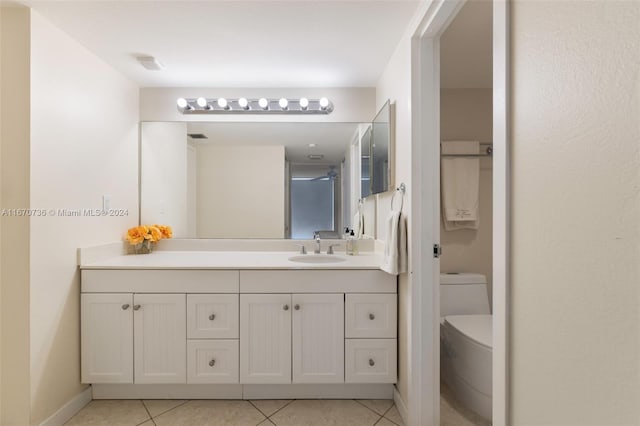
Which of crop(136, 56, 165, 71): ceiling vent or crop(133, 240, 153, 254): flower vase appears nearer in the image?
crop(136, 56, 165, 71): ceiling vent

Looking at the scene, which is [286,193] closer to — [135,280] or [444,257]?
[135,280]

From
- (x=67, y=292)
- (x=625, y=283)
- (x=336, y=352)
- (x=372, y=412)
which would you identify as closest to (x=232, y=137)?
(x=67, y=292)

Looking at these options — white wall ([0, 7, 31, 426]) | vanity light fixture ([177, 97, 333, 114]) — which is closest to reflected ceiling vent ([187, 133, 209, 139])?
vanity light fixture ([177, 97, 333, 114])

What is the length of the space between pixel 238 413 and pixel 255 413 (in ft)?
0.32

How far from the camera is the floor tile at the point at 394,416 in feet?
5.71

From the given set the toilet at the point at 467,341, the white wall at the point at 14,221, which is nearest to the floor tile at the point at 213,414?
the white wall at the point at 14,221

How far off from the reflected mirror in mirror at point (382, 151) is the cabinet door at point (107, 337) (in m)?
1.69

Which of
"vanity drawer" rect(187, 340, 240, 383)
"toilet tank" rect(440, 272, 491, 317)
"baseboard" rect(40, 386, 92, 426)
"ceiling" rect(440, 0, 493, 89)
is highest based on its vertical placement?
"ceiling" rect(440, 0, 493, 89)

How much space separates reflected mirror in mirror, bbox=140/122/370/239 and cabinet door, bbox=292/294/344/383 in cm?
73

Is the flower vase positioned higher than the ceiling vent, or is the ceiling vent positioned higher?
the ceiling vent

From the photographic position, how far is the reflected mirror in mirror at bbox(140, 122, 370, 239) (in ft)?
8.18

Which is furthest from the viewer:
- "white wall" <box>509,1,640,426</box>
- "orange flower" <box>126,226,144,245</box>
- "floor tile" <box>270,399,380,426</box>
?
"orange flower" <box>126,226,144,245</box>

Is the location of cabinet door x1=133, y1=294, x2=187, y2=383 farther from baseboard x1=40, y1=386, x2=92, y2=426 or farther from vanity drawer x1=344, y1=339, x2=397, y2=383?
vanity drawer x1=344, y1=339, x2=397, y2=383

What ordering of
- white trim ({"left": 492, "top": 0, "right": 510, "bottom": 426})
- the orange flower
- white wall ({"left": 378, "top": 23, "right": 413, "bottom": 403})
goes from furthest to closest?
the orange flower < white wall ({"left": 378, "top": 23, "right": 413, "bottom": 403}) < white trim ({"left": 492, "top": 0, "right": 510, "bottom": 426})
